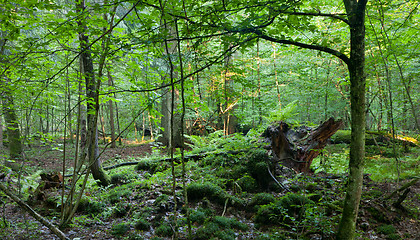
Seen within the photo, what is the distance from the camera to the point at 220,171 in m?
6.03

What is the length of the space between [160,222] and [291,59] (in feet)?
48.5

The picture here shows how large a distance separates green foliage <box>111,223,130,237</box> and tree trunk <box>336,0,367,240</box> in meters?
3.35

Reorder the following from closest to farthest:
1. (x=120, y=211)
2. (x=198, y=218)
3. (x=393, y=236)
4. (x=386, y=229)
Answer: (x=393, y=236) < (x=386, y=229) < (x=198, y=218) < (x=120, y=211)

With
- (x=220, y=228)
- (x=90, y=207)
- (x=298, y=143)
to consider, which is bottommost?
(x=220, y=228)

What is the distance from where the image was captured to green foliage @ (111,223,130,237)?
375 cm

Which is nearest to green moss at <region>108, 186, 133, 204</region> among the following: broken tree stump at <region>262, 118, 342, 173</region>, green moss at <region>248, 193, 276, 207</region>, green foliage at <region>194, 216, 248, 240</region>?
green foliage at <region>194, 216, 248, 240</region>

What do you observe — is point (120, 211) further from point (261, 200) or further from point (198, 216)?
point (261, 200)

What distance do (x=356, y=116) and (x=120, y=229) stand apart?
406cm

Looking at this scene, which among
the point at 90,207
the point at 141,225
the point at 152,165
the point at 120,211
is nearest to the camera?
the point at 141,225

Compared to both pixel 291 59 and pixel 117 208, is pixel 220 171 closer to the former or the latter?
pixel 117 208

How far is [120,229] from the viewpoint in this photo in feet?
12.4

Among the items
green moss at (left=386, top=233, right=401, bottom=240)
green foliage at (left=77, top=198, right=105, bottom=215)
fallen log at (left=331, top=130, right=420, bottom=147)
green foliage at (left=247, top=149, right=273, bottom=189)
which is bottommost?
green moss at (left=386, top=233, right=401, bottom=240)

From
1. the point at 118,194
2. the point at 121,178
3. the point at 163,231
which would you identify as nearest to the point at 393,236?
the point at 163,231

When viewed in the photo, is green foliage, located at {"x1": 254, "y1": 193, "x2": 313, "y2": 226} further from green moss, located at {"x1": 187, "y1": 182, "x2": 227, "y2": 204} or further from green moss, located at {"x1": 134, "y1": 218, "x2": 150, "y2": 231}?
green moss, located at {"x1": 134, "y1": 218, "x2": 150, "y2": 231}
